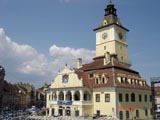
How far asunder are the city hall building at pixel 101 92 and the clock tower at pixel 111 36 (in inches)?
161

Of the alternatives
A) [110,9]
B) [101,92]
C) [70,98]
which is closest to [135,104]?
[101,92]

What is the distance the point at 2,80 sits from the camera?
96750 mm

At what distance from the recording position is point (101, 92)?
59500 millimetres

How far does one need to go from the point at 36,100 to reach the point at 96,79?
67231 millimetres

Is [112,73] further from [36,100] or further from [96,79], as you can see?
[36,100]

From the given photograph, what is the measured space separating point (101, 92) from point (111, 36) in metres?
22.6

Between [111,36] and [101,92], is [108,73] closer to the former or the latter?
[101,92]

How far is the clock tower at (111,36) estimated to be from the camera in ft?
251

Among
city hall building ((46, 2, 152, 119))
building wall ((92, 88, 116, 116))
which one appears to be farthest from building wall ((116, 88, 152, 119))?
building wall ((92, 88, 116, 116))

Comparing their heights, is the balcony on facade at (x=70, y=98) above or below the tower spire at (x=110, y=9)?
below

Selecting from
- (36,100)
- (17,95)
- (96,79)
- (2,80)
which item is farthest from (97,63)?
(36,100)

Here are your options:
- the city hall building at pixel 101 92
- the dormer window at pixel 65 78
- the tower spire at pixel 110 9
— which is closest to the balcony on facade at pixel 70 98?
the city hall building at pixel 101 92

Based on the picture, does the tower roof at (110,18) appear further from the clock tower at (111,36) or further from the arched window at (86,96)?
the arched window at (86,96)

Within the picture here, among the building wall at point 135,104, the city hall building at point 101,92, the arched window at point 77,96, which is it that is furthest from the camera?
the arched window at point 77,96
